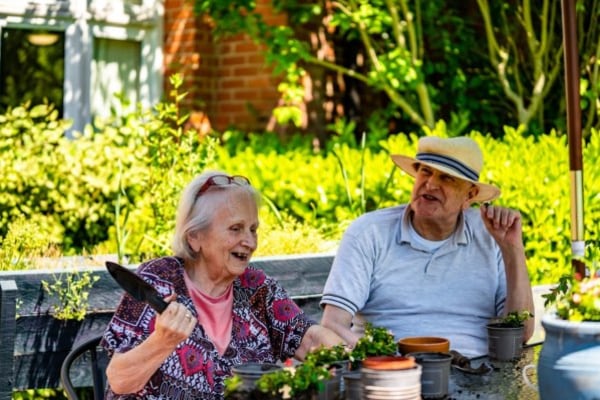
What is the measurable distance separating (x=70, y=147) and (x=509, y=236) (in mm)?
3232

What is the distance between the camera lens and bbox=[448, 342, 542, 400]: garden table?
9.62ft

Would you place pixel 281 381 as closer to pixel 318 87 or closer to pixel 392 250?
pixel 392 250

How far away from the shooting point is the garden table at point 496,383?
293cm

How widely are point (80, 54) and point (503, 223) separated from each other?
465cm

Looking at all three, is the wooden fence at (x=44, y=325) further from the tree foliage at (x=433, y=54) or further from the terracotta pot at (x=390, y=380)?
the tree foliage at (x=433, y=54)

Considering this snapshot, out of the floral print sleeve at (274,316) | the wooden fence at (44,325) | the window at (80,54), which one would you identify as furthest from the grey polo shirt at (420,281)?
the window at (80,54)

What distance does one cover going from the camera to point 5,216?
19.6 feet

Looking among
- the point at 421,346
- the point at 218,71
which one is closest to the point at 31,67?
the point at 218,71

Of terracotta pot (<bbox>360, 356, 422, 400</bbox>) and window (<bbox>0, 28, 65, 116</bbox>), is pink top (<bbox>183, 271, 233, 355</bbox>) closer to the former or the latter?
terracotta pot (<bbox>360, 356, 422, 400</bbox>)

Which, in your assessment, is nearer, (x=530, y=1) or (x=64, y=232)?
(x=64, y=232)

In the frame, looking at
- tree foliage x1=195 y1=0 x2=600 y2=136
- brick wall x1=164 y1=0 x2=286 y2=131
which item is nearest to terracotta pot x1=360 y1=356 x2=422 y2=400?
tree foliage x1=195 y1=0 x2=600 y2=136

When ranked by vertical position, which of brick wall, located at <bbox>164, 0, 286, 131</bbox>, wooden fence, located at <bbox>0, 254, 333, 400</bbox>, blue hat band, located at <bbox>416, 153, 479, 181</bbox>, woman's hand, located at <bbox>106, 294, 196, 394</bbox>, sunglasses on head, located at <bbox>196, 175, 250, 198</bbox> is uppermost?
brick wall, located at <bbox>164, 0, 286, 131</bbox>

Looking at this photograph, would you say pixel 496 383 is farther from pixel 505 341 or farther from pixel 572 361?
pixel 572 361

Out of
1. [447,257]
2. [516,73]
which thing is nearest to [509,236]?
[447,257]
